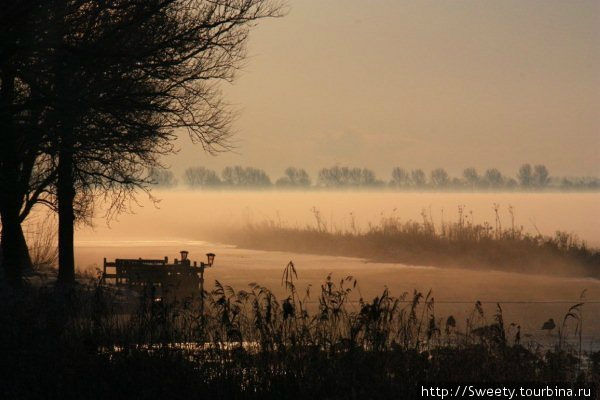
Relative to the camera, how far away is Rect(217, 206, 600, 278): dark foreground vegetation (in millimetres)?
32594

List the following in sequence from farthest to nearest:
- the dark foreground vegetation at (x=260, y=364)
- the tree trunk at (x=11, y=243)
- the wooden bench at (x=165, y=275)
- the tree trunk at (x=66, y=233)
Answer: the tree trunk at (x=66, y=233), the tree trunk at (x=11, y=243), the wooden bench at (x=165, y=275), the dark foreground vegetation at (x=260, y=364)

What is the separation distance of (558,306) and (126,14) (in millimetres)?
12118

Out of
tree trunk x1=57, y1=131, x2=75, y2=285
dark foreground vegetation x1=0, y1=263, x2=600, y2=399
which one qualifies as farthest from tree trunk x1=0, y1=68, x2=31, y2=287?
dark foreground vegetation x1=0, y1=263, x2=600, y2=399

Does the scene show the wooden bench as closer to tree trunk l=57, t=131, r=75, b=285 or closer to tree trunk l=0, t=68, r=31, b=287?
tree trunk l=57, t=131, r=75, b=285

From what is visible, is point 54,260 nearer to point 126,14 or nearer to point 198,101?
point 198,101

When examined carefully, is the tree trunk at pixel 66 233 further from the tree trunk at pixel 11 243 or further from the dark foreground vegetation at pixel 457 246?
the dark foreground vegetation at pixel 457 246

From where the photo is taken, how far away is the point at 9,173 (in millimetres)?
14711

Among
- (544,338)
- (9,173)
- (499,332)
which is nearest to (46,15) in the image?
(9,173)

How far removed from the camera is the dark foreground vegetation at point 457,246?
107ft

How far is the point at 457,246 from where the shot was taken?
36250 mm

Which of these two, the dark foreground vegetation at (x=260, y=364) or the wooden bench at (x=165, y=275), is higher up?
the wooden bench at (x=165, y=275)

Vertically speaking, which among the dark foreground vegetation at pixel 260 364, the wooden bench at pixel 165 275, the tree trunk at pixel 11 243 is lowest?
the dark foreground vegetation at pixel 260 364

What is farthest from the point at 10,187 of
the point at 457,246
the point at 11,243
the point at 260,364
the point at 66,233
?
the point at 457,246

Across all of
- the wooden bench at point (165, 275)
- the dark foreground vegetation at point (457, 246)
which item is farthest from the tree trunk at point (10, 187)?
the dark foreground vegetation at point (457, 246)
